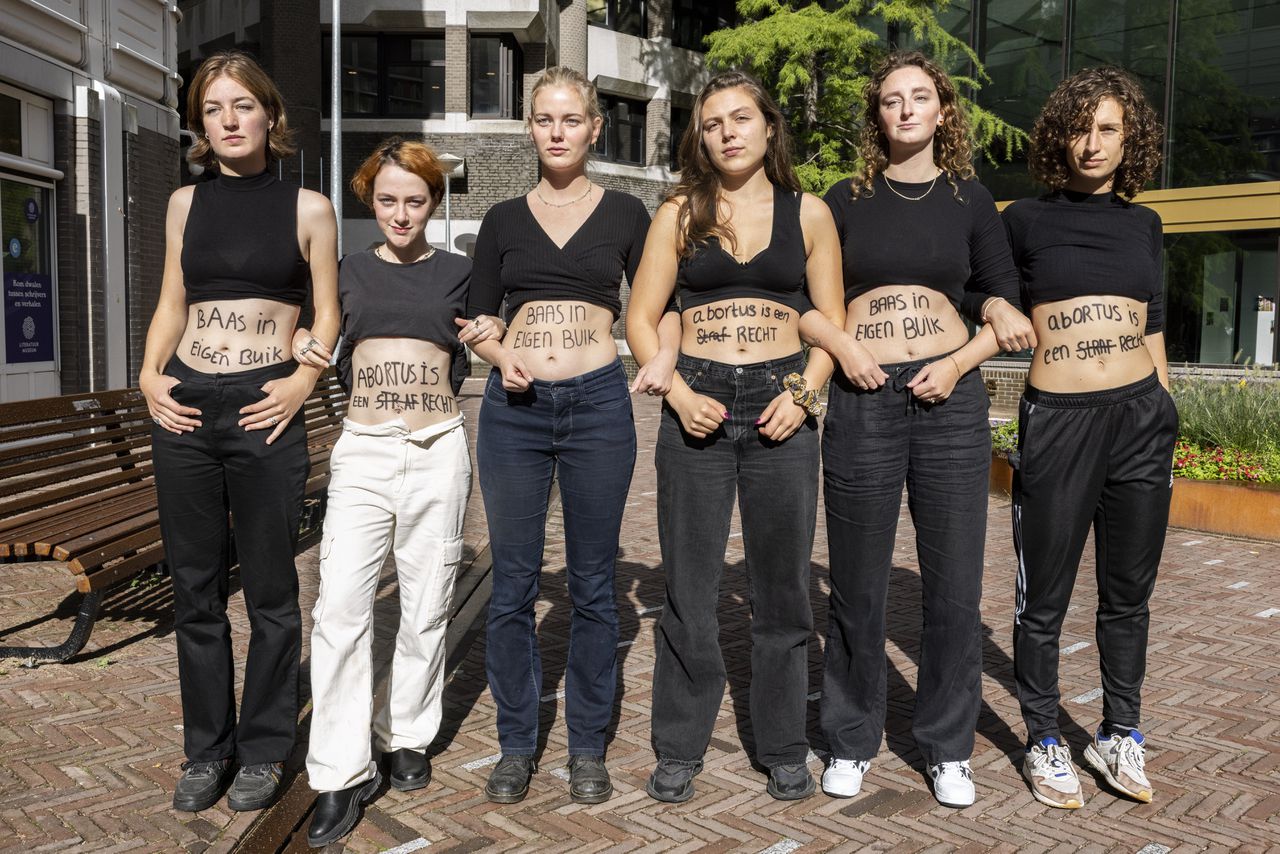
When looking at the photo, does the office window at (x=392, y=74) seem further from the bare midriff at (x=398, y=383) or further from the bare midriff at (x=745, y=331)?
the bare midriff at (x=745, y=331)

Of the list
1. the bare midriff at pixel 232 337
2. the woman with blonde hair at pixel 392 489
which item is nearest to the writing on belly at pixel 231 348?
the bare midriff at pixel 232 337

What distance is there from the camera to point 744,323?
3533 millimetres

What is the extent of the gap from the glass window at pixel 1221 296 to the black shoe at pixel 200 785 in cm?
1838

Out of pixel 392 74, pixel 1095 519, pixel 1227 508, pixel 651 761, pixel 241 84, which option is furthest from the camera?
pixel 392 74

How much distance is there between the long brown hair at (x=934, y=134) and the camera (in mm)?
3586

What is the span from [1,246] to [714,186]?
959cm

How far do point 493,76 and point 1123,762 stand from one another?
89.0 feet

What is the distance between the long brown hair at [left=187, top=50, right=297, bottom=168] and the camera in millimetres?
3479

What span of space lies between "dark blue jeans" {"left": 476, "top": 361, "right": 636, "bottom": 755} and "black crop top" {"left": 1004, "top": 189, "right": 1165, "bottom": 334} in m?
1.42

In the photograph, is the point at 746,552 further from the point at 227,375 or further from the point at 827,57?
the point at 827,57

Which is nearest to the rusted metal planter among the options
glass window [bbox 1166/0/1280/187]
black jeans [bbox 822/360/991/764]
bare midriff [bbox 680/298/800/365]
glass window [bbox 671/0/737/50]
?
black jeans [bbox 822/360/991/764]

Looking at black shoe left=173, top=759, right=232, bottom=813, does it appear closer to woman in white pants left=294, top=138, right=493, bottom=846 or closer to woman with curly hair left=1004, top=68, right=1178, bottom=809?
woman in white pants left=294, top=138, right=493, bottom=846

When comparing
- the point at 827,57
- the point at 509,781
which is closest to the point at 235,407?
the point at 509,781

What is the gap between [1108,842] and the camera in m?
3.38
